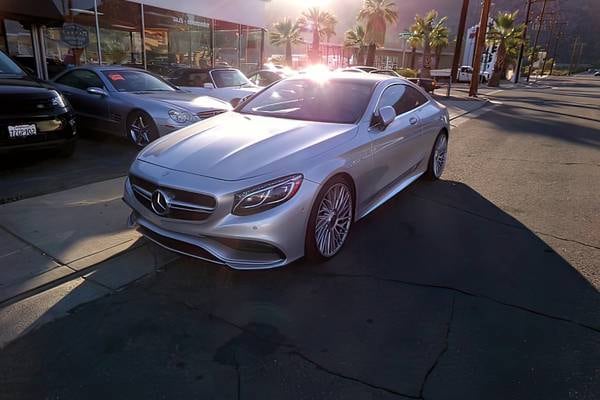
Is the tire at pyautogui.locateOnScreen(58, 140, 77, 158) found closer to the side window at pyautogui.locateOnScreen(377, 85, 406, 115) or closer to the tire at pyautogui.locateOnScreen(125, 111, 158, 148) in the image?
the tire at pyautogui.locateOnScreen(125, 111, 158, 148)

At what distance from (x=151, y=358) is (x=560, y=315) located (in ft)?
8.89

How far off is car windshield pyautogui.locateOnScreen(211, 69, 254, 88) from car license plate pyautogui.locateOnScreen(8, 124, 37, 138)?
17.3ft

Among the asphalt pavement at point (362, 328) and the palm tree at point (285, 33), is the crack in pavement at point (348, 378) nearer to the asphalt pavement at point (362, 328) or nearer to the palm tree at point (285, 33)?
the asphalt pavement at point (362, 328)

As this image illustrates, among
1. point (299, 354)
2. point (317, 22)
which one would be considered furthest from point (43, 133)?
point (317, 22)

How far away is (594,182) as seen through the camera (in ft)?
21.3

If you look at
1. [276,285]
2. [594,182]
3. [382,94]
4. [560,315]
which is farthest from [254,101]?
[594,182]

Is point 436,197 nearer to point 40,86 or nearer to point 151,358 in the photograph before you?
point 151,358

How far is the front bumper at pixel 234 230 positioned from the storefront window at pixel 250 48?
57.0 ft

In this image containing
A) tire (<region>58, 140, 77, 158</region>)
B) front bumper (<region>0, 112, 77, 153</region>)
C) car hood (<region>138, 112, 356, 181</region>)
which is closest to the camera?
car hood (<region>138, 112, 356, 181</region>)

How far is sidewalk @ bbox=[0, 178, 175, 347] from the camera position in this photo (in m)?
3.09

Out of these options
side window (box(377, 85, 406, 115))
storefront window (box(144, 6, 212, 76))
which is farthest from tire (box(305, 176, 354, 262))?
storefront window (box(144, 6, 212, 76))

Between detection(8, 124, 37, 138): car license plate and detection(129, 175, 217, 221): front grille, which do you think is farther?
detection(8, 124, 37, 138): car license plate

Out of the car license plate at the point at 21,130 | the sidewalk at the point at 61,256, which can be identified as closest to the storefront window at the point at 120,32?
the car license plate at the point at 21,130

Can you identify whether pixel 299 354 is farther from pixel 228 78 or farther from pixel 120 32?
pixel 120 32
